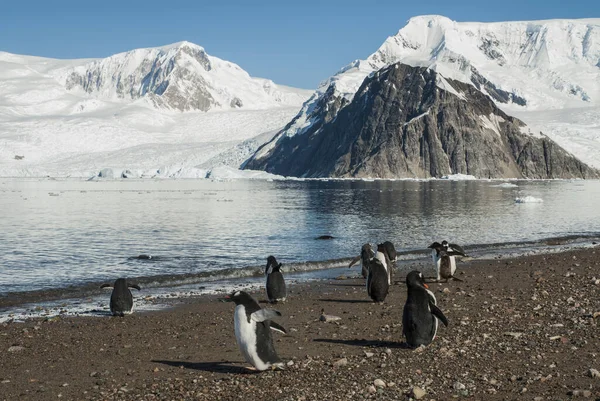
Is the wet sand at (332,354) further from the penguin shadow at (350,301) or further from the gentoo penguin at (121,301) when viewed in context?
the gentoo penguin at (121,301)

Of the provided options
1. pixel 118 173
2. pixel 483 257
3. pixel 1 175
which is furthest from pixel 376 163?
pixel 483 257

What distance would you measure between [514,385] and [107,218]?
141ft

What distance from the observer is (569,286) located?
641 inches

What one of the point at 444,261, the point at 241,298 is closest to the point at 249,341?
the point at 241,298

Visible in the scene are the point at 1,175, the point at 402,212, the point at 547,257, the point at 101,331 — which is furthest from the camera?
the point at 1,175

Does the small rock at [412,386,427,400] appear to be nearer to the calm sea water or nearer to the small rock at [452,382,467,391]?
the small rock at [452,382,467,391]

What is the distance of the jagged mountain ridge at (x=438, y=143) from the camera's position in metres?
177

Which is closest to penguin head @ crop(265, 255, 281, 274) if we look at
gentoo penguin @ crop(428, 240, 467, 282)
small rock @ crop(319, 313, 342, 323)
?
small rock @ crop(319, 313, 342, 323)

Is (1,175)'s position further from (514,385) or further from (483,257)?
(514,385)

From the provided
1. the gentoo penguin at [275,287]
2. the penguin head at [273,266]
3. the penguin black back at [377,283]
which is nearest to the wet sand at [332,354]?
the gentoo penguin at [275,287]

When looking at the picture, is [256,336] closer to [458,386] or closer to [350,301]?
[458,386]

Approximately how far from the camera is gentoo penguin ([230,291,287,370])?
9.57m

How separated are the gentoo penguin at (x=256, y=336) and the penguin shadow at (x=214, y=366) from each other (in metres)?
0.28

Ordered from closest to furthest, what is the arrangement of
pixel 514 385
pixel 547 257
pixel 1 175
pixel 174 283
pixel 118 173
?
pixel 514 385 < pixel 174 283 < pixel 547 257 < pixel 118 173 < pixel 1 175
